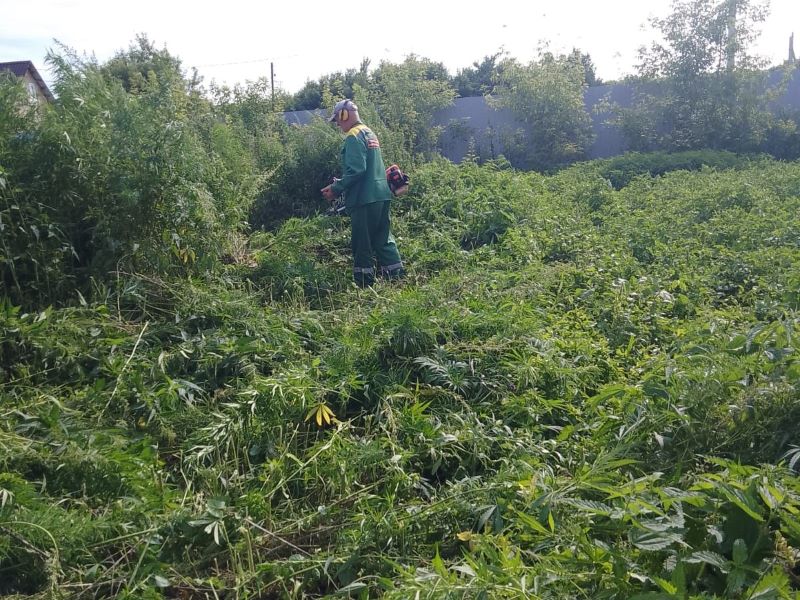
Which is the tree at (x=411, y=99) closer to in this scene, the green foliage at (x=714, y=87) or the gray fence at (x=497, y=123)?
the gray fence at (x=497, y=123)

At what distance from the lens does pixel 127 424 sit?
3.55m

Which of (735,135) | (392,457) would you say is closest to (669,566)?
(392,457)

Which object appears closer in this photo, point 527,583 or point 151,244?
point 527,583

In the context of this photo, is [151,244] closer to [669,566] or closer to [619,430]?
[619,430]

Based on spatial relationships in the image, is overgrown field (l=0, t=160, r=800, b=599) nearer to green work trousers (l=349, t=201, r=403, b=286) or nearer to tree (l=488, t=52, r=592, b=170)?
green work trousers (l=349, t=201, r=403, b=286)

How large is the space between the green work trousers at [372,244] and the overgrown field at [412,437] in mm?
738

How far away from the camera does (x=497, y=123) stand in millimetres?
18328

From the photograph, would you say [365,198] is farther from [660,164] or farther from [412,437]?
[660,164]

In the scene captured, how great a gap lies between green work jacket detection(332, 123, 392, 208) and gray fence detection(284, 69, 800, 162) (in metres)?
11.2

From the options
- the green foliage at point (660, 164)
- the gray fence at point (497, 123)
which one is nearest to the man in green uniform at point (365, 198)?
the green foliage at point (660, 164)

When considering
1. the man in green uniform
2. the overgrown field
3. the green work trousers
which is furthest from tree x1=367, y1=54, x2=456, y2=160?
the overgrown field

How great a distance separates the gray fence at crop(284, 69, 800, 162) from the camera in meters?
17.7

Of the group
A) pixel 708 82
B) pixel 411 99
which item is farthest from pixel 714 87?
pixel 411 99

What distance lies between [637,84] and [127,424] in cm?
1632
